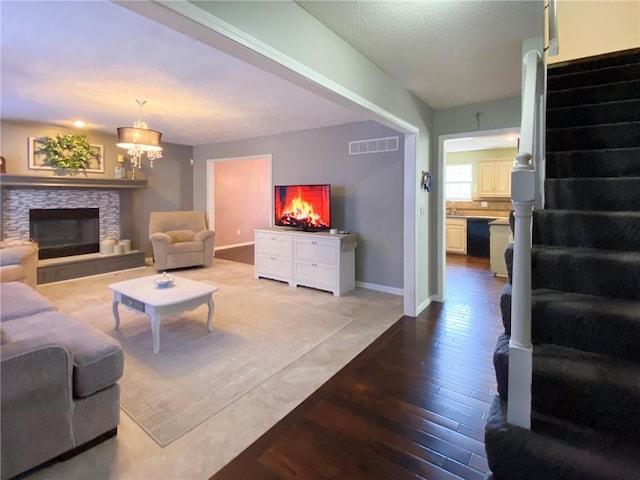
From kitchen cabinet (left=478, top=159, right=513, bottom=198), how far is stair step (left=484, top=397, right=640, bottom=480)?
7.05 metres

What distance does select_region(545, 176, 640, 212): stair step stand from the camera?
189 centimetres

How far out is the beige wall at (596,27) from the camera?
3488mm

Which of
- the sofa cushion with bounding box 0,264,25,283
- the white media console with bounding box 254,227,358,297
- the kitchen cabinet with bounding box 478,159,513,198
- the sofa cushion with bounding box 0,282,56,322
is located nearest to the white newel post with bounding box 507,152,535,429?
the sofa cushion with bounding box 0,282,56,322

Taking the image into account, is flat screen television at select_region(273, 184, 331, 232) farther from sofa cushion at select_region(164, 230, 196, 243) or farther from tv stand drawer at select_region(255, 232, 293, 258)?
sofa cushion at select_region(164, 230, 196, 243)

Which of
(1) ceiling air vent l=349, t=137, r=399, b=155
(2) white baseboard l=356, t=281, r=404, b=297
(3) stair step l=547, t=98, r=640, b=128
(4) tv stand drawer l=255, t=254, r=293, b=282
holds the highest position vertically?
(1) ceiling air vent l=349, t=137, r=399, b=155

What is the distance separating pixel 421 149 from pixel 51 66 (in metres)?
3.78

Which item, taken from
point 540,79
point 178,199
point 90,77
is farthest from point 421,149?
point 178,199

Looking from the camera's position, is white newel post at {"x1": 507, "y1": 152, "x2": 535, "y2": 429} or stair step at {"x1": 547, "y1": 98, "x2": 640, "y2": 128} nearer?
white newel post at {"x1": 507, "y1": 152, "x2": 535, "y2": 429}

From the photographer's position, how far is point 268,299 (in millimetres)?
4398

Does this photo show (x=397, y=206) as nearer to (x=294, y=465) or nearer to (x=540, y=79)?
(x=540, y=79)

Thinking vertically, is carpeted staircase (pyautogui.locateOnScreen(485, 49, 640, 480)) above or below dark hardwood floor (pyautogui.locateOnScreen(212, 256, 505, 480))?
above

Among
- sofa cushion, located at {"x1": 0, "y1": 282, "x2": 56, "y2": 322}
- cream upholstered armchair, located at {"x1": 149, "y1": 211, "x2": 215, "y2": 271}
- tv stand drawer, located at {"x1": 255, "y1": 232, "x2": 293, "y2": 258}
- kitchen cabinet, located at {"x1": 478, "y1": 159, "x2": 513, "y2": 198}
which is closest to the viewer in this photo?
sofa cushion, located at {"x1": 0, "y1": 282, "x2": 56, "y2": 322}

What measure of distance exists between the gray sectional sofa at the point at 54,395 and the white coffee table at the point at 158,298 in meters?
0.77

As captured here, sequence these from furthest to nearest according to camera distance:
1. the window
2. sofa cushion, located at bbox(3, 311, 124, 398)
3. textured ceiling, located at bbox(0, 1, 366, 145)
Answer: the window, textured ceiling, located at bbox(0, 1, 366, 145), sofa cushion, located at bbox(3, 311, 124, 398)
